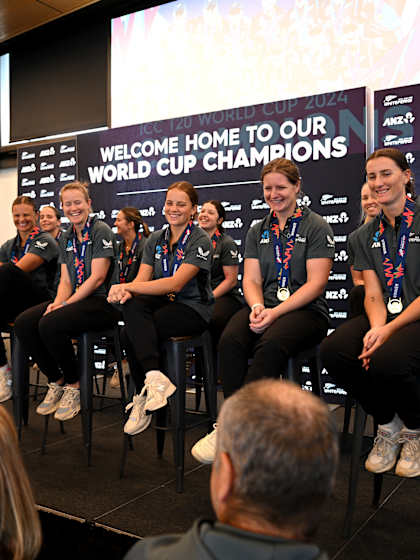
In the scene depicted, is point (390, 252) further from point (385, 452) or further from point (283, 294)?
point (385, 452)

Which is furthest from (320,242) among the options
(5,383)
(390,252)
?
(5,383)

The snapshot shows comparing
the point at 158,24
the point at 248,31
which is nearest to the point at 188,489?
the point at 248,31

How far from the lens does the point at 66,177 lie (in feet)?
19.3

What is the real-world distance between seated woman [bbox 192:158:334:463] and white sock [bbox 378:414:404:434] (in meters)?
0.44

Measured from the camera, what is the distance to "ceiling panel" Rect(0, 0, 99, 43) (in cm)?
547

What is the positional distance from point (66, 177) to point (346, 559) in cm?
498

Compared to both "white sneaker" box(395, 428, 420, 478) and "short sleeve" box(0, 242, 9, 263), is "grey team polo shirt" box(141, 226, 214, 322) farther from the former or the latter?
"short sleeve" box(0, 242, 9, 263)

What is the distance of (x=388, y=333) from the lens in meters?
2.01

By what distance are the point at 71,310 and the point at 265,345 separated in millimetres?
1142

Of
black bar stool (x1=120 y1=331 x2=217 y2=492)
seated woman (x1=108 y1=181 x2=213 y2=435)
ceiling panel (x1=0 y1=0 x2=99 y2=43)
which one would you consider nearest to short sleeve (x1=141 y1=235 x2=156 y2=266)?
seated woman (x1=108 y1=181 x2=213 y2=435)

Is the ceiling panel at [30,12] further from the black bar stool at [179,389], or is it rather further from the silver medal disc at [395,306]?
the silver medal disc at [395,306]

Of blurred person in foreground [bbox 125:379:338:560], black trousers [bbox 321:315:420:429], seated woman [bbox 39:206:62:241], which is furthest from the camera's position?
seated woman [bbox 39:206:62:241]

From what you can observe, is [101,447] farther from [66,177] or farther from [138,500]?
[66,177]

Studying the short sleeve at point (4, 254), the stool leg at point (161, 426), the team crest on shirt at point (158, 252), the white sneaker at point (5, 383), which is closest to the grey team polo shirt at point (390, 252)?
the team crest on shirt at point (158, 252)
